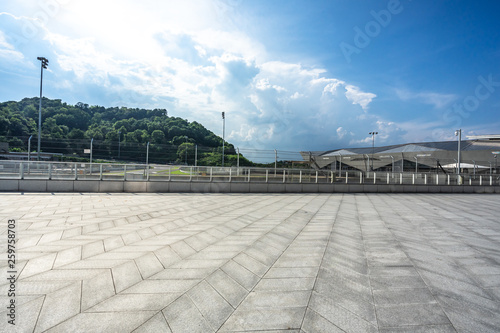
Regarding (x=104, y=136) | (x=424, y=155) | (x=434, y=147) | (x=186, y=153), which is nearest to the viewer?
(x=186, y=153)

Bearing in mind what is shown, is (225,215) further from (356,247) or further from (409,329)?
(409,329)

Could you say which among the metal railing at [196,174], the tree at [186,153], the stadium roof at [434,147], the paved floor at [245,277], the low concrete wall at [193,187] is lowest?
the paved floor at [245,277]

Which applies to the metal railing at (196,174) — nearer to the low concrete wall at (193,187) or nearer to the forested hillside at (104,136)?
the low concrete wall at (193,187)

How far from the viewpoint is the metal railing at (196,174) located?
396 inches

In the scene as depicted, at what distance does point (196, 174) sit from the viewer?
39.4ft

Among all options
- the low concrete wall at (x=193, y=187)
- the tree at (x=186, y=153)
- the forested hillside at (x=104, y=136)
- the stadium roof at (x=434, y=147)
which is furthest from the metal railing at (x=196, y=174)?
the stadium roof at (x=434, y=147)

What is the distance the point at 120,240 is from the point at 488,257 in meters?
6.44

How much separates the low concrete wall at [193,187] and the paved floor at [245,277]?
17.2 feet

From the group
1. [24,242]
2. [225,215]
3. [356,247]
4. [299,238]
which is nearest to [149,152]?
[225,215]

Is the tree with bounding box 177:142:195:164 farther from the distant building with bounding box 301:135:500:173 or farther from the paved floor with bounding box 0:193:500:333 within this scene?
the distant building with bounding box 301:135:500:173

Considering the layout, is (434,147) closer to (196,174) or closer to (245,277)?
(196,174)

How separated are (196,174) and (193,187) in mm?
717

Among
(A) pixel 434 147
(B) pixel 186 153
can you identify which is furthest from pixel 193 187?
(A) pixel 434 147

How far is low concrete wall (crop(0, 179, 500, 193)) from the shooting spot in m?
9.87
